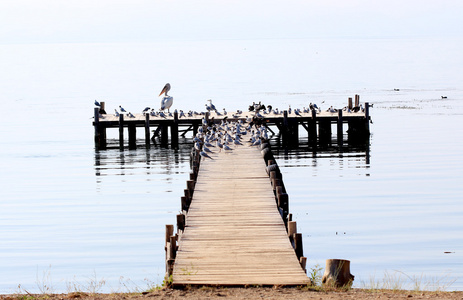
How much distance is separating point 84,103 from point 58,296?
263ft

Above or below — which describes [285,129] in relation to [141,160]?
above

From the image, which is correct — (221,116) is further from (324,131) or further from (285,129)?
(324,131)

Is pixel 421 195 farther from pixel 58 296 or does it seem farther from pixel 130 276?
pixel 58 296

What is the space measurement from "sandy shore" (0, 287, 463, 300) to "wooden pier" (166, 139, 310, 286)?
11.5 inches

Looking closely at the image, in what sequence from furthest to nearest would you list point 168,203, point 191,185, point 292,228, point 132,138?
1. point 132,138
2. point 168,203
3. point 191,185
4. point 292,228

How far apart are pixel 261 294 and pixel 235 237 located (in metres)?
3.80

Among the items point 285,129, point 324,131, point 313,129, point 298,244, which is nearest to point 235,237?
point 298,244

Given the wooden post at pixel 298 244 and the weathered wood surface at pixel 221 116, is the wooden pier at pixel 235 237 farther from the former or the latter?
the weathered wood surface at pixel 221 116

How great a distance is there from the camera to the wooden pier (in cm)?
1446

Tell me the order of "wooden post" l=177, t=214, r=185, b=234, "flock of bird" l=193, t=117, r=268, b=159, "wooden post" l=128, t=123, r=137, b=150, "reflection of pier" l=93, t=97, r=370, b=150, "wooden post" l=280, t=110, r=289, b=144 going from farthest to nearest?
"wooden post" l=128, t=123, r=137, b=150 < "reflection of pier" l=93, t=97, r=370, b=150 < "wooden post" l=280, t=110, r=289, b=144 < "flock of bird" l=193, t=117, r=268, b=159 < "wooden post" l=177, t=214, r=185, b=234

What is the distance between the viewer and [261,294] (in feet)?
43.9

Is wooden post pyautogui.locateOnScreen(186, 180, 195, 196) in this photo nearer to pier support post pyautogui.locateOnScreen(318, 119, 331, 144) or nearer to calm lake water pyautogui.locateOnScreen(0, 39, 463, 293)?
calm lake water pyautogui.locateOnScreen(0, 39, 463, 293)

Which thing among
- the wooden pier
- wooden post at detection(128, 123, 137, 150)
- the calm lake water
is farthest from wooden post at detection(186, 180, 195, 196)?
wooden post at detection(128, 123, 137, 150)

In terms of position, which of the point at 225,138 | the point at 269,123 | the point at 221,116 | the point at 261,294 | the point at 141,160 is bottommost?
the point at 261,294
